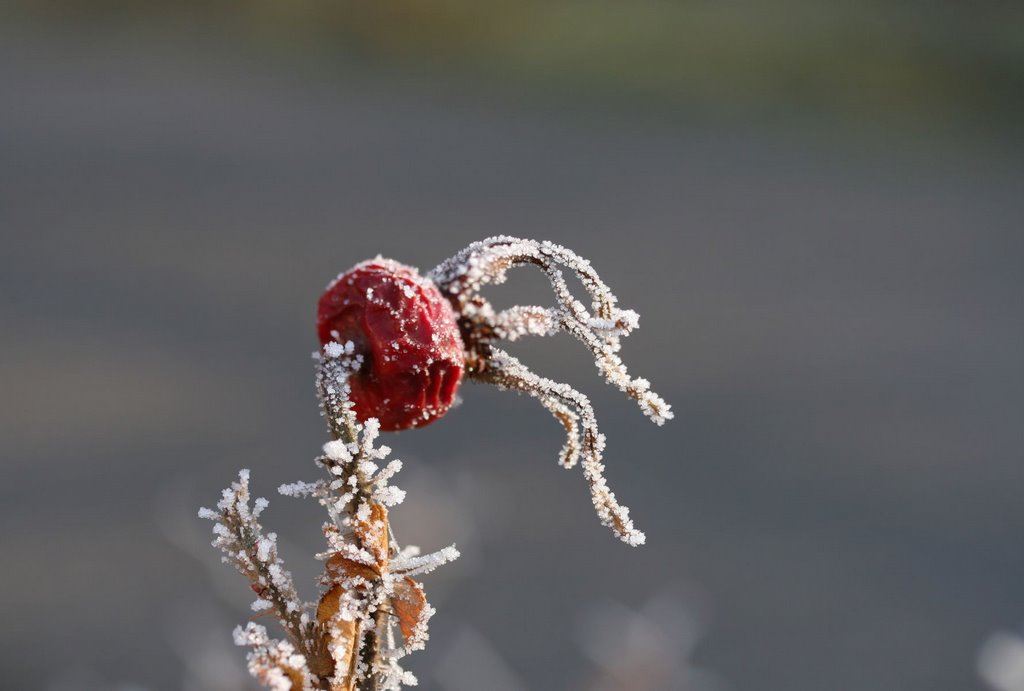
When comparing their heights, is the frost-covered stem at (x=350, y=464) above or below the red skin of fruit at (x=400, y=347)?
below

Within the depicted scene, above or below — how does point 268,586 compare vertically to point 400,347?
below

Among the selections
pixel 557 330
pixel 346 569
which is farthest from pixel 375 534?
pixel 557 330

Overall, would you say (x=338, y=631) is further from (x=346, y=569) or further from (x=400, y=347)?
(x=400, y=347)

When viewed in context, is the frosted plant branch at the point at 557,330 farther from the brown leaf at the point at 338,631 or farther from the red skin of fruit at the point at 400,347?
the brown leaf at the point at 338,631

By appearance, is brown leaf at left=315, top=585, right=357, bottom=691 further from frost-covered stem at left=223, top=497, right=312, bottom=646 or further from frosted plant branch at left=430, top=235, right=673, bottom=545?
frosted plant branch at left=430, top=235, right=673, bottom=545

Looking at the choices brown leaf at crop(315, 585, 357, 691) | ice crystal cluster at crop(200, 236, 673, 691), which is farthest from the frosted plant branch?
brown leaf at crop(315, 585, 357, 691)

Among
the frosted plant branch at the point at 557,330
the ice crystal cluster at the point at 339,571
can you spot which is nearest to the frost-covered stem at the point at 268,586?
the ice crystal cluster at the point at 339,571
